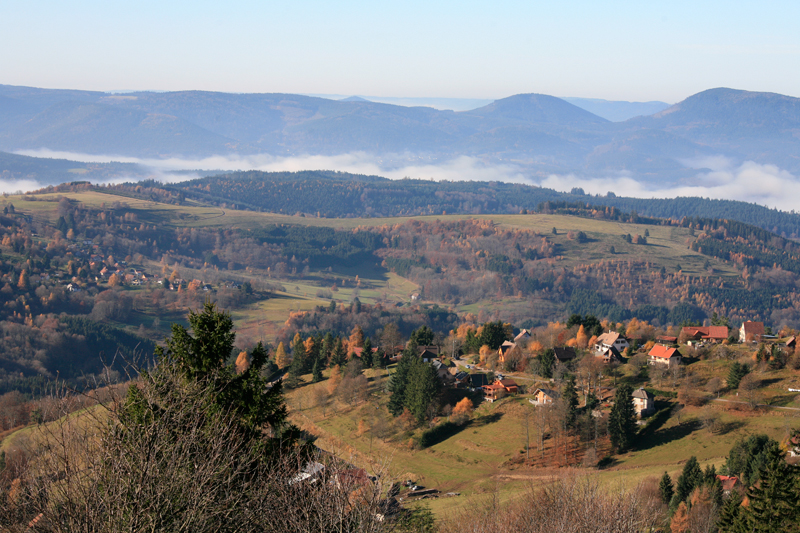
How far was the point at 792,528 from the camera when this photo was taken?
3016cm

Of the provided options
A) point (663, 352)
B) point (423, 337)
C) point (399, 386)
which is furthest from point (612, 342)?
point (399, 386)

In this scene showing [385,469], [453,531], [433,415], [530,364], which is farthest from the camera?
[530,364]

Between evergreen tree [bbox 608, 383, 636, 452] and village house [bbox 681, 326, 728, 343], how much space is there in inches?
1079

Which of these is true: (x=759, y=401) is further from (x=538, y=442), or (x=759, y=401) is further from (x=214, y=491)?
(x=214, y=491)

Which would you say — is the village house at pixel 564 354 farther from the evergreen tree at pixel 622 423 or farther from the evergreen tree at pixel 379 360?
the evergreen tree at pixel 379 360

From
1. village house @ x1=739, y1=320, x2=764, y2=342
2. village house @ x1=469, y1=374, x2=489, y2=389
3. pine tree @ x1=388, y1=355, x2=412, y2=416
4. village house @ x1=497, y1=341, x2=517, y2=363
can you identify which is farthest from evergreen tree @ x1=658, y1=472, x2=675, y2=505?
village house @ x1=739, y1=320, x2=764, y2=342

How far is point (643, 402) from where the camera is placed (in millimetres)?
61438

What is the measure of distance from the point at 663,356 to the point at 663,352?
59 centimetres

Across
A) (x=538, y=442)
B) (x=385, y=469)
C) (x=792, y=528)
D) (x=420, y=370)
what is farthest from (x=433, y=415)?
(x=385, y=469)

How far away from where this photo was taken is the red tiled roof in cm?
7075

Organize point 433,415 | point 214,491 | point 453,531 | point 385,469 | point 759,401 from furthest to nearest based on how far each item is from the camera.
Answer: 1. point 433,415
2. point 759,401
3. point 453,531
4. point 385,469
5. point 214,491

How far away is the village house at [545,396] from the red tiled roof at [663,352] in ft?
46.0

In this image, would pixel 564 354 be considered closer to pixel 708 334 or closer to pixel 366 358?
pixel 708 334

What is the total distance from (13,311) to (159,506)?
175817 mm
